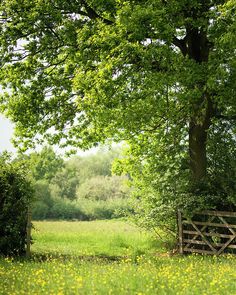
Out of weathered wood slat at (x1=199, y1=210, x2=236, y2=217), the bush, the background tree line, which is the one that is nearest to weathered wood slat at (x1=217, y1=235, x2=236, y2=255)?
weathered wood slat at (x1=199, y1=210, x2=236, y2=217)

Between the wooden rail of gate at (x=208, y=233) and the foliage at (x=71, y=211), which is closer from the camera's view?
the wooden rail of gate at (x=208, y=233)

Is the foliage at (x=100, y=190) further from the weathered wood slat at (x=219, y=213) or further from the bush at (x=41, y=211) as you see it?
the weathered wood slat at (x=219, y=213)

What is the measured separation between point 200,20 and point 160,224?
9317mm

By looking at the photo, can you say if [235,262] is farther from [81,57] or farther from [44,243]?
[44,243]

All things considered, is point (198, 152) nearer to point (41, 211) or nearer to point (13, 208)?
point (13, 208)

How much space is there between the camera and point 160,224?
20578 millimetres

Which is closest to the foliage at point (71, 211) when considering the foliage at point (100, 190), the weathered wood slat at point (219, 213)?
the foliage at point (100, 190)

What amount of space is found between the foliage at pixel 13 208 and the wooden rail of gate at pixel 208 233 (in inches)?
264

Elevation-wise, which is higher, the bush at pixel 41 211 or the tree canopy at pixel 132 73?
the tree canopy at pixel 132 73

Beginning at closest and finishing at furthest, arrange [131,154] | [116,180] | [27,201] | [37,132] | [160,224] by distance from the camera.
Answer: [27,201], [160,224], [37,132], [131,154], [116,180]

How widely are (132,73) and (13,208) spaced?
7413 mm

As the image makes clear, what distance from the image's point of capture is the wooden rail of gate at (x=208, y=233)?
17.8 meters

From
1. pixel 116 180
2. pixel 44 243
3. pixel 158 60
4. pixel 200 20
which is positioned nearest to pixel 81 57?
pixel 158 60

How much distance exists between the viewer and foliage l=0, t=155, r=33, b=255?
59.2 feet
